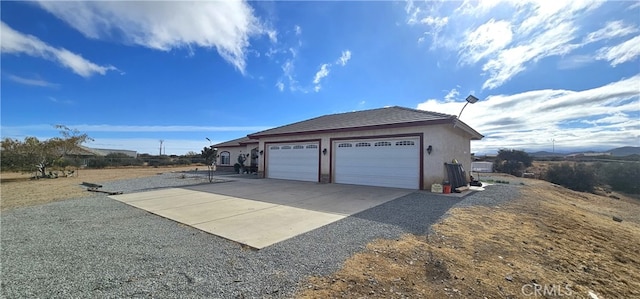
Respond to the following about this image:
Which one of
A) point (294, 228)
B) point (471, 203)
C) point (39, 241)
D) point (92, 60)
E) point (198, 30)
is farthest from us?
point (92, 60)

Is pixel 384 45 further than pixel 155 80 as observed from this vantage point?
No

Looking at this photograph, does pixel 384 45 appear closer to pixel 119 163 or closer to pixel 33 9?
pixel 33 9

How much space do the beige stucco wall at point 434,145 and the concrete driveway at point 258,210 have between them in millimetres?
1476

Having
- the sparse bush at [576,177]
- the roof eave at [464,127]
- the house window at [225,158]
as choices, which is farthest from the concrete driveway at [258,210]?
the sparse bush at [576,177]

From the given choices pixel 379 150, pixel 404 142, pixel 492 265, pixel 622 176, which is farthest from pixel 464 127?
pixel 622 176

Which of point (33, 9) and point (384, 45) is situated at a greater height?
point (384, 45)

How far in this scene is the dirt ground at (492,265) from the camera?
278cm

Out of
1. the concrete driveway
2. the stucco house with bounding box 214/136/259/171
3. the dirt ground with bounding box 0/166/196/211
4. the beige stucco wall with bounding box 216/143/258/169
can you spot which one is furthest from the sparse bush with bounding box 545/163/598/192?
the dirt ground with bounding box 0/166/196/211

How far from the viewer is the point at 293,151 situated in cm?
1523

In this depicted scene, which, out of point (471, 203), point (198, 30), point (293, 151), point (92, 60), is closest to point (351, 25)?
point (198, 30)

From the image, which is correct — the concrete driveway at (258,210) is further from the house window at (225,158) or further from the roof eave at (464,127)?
the house window at (225,158)

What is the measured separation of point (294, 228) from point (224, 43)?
1045 cm

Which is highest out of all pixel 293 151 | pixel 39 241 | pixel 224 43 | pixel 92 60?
pixel 224 43

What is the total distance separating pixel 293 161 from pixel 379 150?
5.85 m
